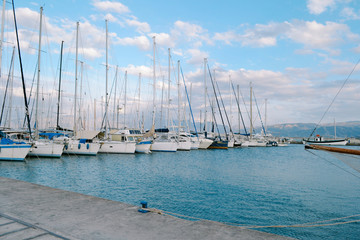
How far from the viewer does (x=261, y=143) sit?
8669 centimetres

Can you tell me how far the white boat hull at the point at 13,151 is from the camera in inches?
1045

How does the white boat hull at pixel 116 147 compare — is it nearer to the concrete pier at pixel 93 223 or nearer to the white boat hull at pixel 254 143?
the concrete pier at pixel 93 223

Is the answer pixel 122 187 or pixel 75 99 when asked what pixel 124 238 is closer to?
pixel 122 187

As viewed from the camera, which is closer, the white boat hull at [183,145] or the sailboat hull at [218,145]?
the white boat hull at [183,145]

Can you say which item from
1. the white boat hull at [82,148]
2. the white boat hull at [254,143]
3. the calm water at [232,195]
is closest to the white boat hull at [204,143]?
the white boat hull at [254,143]

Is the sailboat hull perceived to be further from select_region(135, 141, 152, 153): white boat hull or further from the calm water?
the calm water

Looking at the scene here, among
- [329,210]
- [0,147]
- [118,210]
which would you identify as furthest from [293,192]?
[0,147]

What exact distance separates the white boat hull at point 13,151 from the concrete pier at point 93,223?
22.5m

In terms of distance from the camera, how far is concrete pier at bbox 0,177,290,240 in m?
5.02

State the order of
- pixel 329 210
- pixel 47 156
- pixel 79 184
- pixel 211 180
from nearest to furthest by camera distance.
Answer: pixel 329 210
pixel 79 184
pixel 211 180
pixel 47 156

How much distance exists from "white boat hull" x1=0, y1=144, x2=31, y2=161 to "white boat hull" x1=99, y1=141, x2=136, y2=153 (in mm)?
12286

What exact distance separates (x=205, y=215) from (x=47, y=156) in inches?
1065

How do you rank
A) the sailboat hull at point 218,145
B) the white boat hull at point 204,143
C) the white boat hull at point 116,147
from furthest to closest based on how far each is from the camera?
the sailboat hull at point 218,145 → the white boat hull at point 204,143 → the white boat hull at point 116,147

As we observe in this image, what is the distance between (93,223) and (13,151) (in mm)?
26378
